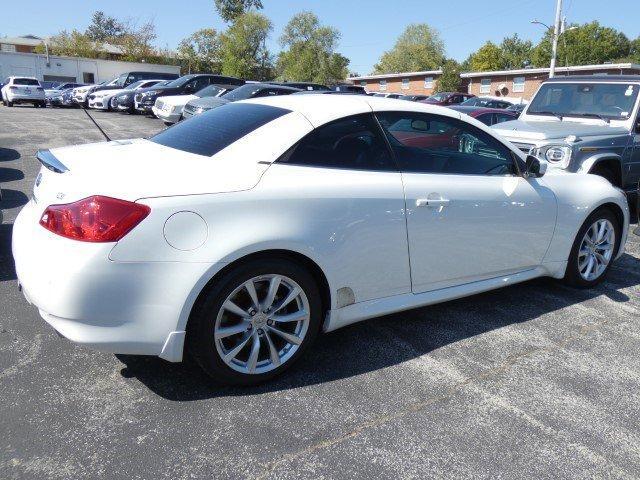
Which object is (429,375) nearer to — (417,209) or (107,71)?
(417,209)

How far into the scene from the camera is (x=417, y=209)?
131 inches

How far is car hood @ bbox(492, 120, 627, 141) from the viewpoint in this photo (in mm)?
6633

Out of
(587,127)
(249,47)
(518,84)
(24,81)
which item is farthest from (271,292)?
(249,47)

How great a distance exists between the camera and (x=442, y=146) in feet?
12.5

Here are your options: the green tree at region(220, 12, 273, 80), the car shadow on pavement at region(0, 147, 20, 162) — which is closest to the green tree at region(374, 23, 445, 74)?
the green tree at region(220, 12, 273, 80)

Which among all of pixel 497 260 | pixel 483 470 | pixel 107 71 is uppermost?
pixel 107 71

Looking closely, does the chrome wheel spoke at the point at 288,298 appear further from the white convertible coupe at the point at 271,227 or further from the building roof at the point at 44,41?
the building roof at the point at 44,41

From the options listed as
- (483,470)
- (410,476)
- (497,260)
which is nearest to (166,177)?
(410,476)

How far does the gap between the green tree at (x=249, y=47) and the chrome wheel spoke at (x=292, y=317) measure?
61.4 metres

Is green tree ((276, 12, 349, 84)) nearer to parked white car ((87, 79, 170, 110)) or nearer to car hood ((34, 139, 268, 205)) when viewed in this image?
parked white car ((87, 79, 170, 110))

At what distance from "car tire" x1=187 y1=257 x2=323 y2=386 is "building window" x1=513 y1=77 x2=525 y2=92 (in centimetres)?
4607

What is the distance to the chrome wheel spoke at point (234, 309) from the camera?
2.79 metres

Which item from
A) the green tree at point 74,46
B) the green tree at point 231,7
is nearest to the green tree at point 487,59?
the green tree at point 231,7

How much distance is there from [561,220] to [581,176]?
0.62 metres
